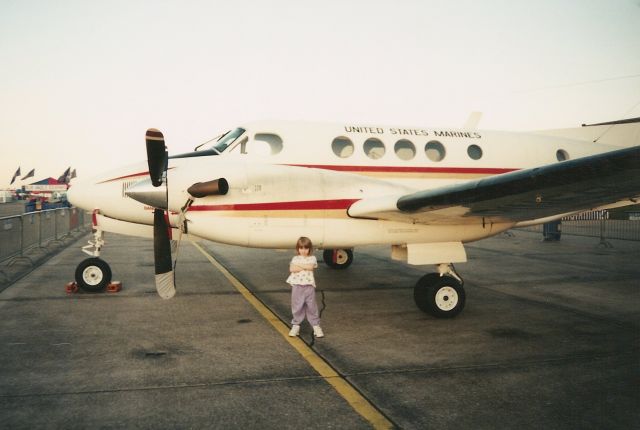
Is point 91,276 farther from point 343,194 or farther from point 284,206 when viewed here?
point 343,194

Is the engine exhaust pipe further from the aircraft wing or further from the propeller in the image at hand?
the aircraft wing

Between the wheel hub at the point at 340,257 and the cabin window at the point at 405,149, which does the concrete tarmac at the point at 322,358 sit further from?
the cabin window at the point at 405,149

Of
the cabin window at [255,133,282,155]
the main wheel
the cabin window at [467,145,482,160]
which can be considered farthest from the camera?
the cabin window at [467,145,482,160]

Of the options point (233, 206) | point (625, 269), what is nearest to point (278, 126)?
point (233, 206)

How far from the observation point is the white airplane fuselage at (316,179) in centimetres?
717

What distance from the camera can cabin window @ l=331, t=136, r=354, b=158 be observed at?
8873 millimetres

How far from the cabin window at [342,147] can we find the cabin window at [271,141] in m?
1.01

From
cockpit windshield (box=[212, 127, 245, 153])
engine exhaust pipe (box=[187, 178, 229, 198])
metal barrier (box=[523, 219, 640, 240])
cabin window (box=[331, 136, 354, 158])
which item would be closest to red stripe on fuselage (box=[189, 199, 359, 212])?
engine exhaust pipe (box=[187, 178, 229, 198])

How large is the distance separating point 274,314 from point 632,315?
5622 mm

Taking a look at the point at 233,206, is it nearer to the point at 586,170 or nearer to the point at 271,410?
the point at 271,410

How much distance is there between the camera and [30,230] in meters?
15.2

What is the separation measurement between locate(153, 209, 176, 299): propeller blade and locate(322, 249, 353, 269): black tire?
5642mm

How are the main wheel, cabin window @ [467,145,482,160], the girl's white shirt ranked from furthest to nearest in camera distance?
cabin window @ [467,145,482,160], the main wheel, the girl's white shirt

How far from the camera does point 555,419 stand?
3.96 metres
